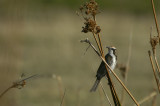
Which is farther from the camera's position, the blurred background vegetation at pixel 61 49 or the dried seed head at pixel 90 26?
the blurred background vegetation at pixel 61 49

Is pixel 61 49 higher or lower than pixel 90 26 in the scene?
lower

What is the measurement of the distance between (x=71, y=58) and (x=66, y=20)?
23.4 ft

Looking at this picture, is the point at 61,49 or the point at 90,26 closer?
the point at 90,26

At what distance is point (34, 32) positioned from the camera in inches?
791

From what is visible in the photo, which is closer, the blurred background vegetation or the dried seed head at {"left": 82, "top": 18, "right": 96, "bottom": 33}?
the dried seed head at {"left": 82, "top": 18, "right": 96, "bottom": 33}

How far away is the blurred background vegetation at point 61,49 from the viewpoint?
5340mm

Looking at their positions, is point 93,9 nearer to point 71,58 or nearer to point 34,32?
point 71,58

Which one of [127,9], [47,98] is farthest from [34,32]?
[47,98]

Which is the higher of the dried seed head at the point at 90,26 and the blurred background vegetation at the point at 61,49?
the dried seed head at the point at 90,26

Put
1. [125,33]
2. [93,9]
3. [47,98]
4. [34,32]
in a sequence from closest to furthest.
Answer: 1. [93,9]
2. [47,98]
3. [34,32]
4. [125,33]

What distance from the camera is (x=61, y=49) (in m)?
17.1

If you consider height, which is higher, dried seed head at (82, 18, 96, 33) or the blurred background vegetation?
dried seed head at (82, 18, 96, 33)

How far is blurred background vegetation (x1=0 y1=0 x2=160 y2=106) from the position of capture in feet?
17.5

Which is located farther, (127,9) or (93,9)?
(127,9)
